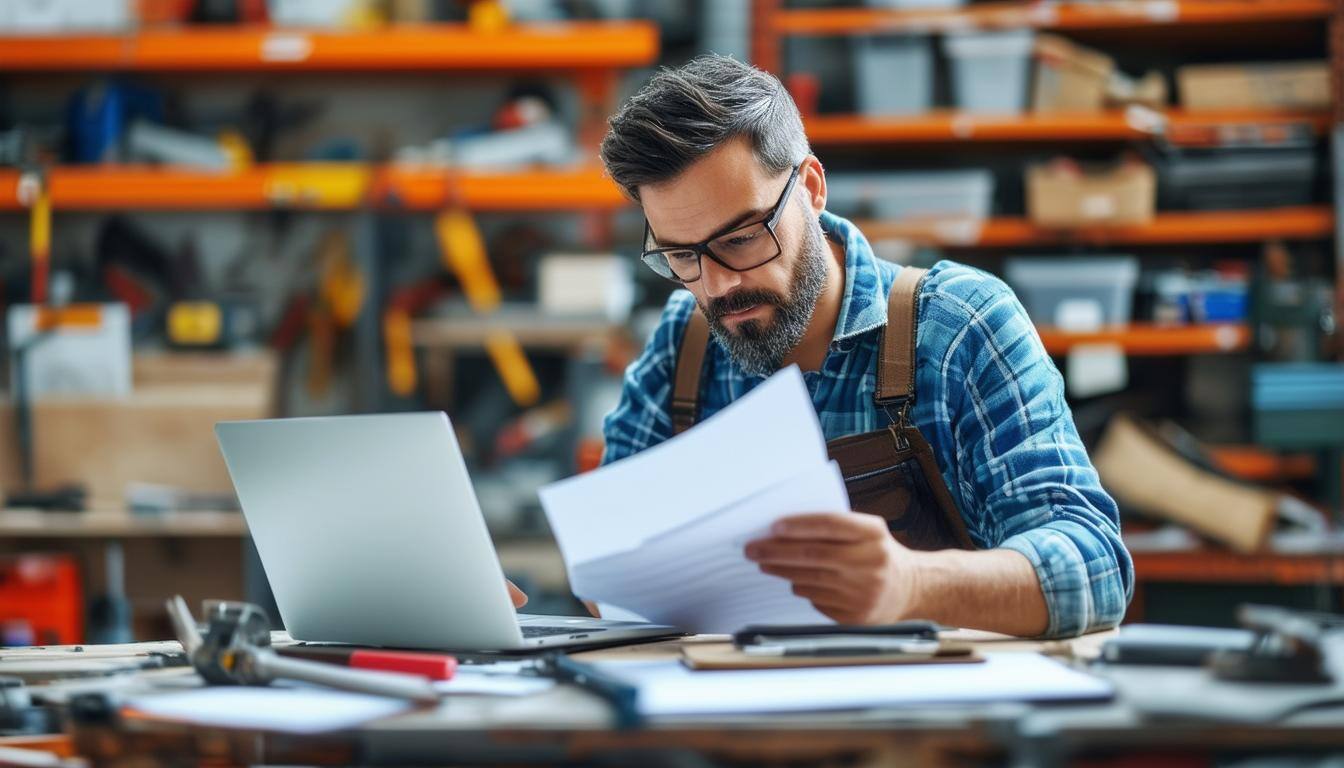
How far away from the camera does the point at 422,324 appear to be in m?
4.18

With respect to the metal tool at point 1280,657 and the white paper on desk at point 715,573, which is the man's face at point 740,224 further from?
the metal tool at point 1280,657

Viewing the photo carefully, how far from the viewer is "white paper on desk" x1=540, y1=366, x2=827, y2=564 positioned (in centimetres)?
96

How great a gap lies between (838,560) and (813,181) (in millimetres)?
712

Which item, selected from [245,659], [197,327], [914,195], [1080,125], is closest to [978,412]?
[245,659]

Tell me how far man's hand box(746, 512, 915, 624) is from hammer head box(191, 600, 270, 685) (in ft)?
1.37

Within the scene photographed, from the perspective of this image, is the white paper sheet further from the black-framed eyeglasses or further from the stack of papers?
the black-framed eyeglasses

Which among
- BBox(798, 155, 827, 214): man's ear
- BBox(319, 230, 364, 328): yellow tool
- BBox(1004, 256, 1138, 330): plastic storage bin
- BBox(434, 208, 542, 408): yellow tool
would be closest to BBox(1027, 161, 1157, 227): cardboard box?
BBox(1004, 256, 1138, 330): plastic storage bin

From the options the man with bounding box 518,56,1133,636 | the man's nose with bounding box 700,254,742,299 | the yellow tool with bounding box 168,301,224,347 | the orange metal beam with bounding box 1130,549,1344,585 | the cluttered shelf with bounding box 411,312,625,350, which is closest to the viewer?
the man with bounding box 518,56,1133,636

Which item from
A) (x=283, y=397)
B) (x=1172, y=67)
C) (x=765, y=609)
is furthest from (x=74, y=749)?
(x=1172, y=67)

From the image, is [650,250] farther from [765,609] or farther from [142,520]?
[142,520]

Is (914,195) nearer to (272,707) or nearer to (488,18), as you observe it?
(488,18)

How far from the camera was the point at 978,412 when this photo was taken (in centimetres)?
150

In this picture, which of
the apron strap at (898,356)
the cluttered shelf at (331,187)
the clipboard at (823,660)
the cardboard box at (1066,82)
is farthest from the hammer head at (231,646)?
the cardboard box at (1066,82)

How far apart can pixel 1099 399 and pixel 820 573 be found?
11.6 feet
